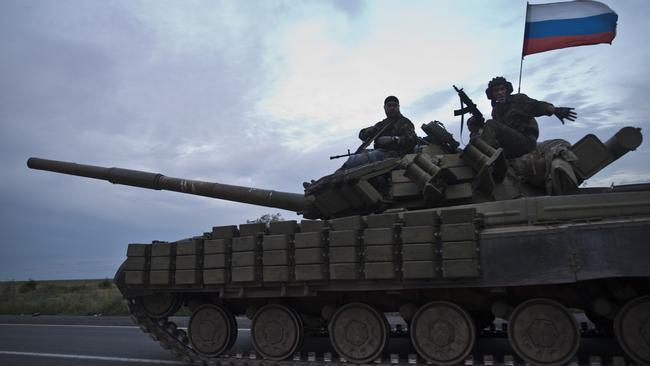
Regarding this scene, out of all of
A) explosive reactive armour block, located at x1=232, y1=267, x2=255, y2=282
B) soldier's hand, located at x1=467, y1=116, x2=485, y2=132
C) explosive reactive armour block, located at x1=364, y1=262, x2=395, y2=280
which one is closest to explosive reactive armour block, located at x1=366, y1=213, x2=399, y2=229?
explosive reactive armour block, located at x1=364, y1=262, x2=395, y2=280

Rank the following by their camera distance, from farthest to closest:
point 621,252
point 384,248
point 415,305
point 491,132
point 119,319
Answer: point 119,319, point 491,132, point 415,305, point 384,248, point 621,252

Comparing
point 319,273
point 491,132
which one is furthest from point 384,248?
point 491,132

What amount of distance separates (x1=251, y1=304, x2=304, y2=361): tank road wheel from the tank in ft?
0.07

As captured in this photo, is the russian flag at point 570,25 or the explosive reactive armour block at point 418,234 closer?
the explosive reactive armour block at point 418,234

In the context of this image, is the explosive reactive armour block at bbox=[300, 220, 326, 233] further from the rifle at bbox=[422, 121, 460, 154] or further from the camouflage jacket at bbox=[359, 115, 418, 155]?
the rifle at bbox=[422, 121, 460, 154]

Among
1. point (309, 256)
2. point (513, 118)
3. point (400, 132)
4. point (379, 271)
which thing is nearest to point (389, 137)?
point (400, 132)

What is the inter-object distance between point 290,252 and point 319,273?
62 centimetres

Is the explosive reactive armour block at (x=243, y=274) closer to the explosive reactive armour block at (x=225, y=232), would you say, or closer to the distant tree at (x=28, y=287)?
the explosive reactive armour block at (x=225, y=232)

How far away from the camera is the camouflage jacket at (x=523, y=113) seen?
8148 millimetres

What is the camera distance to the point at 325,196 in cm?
848

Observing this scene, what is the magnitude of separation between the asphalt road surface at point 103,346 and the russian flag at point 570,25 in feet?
17.3

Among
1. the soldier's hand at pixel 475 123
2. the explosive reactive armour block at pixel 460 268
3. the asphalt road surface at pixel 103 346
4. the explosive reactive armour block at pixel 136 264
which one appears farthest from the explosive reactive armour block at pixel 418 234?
the explosive reactive armour block at pixel 136 264

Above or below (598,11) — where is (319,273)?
below

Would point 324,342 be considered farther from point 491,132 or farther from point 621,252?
point 621,252
